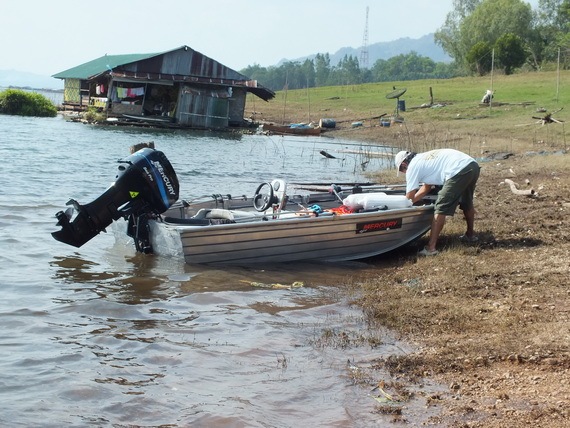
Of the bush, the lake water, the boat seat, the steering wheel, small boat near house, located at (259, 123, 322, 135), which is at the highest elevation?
the bush

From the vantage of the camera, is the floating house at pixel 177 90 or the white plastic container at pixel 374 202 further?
the floating house at pixel 177 90

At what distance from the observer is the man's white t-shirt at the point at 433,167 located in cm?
1074

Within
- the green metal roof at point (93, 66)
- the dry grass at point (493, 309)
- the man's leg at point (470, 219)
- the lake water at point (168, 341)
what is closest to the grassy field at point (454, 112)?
the green metal roof at point (93, 66)

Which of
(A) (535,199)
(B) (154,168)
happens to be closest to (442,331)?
(B) (154,168)

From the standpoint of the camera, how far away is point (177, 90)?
47594 millimetres

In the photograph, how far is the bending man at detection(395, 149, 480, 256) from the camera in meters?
10.6

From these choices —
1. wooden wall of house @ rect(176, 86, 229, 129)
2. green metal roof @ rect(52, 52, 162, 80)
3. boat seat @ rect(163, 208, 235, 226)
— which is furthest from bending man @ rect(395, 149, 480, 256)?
green metal roof @ rect(52, 52, 162, 80)

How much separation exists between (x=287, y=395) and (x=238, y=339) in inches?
61.6

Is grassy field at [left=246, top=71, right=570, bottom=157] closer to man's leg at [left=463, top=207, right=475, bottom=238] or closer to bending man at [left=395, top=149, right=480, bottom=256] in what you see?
man's leg at [left=463, top=207, right=475, bottom=238]

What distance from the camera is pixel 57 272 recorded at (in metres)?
10.2

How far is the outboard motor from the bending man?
3.37 m

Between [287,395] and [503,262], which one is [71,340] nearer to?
[287,395]

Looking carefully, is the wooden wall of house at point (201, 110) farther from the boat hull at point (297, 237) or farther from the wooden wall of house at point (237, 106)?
the boat hull at point (297, 237)

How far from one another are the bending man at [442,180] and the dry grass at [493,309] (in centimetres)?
35
